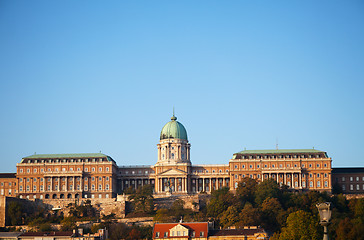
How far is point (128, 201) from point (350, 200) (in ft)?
166

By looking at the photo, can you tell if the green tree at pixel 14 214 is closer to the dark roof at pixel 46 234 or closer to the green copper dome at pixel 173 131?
the dark roof at pixel 46 234

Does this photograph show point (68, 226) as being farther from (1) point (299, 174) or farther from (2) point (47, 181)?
(1) point (299, 174)

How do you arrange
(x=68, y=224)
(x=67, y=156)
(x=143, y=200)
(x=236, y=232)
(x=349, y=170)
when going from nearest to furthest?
(x=236, y=232)
(x=68, y=224)
(x=143, y=200)
(x=67, y=156)
(x=349, y=170)

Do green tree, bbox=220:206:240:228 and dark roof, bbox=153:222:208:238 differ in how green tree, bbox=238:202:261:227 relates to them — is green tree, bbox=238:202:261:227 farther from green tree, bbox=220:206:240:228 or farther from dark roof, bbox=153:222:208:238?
dark roof, bbox=153:222:208:238

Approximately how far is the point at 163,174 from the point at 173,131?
50.8ft

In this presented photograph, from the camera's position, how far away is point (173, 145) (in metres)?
169

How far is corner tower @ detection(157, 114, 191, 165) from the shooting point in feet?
552

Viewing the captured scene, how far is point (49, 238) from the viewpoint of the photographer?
102 m

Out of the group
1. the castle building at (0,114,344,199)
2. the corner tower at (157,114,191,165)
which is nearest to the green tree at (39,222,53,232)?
the castle building at (0,114,344,199)

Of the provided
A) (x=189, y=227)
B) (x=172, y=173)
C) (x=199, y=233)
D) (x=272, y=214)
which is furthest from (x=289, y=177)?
(x=199, y=233)

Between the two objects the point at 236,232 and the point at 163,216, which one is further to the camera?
the point at 163,216

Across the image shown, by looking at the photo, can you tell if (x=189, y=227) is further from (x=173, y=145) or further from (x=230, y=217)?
(x=173, y=145)

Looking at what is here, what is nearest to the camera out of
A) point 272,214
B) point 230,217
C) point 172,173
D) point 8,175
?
point 230,217

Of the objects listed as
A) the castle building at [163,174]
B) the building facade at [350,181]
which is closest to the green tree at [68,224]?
the castle building at [163,174]
